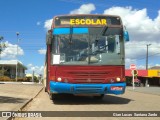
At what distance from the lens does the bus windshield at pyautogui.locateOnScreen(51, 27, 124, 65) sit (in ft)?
55.5

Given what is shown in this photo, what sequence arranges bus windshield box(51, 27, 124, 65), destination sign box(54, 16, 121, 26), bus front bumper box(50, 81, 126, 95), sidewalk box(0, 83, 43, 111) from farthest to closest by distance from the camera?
destination sign box(54, 16, 121, 26)
bus windshield box(51, 27, 124, 65)
bus front bumper box(50, 81, 126, 95)
sidewalk box(0, 83, 43, 111)

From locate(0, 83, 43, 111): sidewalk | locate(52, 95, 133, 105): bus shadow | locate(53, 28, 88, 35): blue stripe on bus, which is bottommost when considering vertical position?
locate(52, 95, 133, 105): bus shadow

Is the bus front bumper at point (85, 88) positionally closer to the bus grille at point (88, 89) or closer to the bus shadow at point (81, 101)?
the bus grille at point (88, 89)

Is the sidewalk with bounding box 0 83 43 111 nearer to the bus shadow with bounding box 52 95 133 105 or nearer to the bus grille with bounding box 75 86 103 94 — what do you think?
the bus shadow with bounding box 52 95 133 105

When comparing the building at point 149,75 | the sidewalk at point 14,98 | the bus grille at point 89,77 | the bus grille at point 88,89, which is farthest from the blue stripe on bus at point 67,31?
the building at point 149,75

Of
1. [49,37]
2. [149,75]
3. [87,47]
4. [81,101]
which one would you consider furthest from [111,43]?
[149,75]

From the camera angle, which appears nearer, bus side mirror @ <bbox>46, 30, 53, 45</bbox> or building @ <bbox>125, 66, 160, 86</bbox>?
bus side mirror @ <bbox>46, 30, 53, 45</bbox>

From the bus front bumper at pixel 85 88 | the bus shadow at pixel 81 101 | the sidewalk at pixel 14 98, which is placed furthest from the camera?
the bus shadow at pixel 81 101

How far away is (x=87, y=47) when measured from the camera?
1714cm

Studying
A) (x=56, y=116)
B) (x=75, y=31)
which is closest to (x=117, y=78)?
(x=75, y=31)

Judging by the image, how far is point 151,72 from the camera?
78.4 meters

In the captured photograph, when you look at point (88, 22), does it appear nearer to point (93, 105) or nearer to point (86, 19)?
point (86, 19)

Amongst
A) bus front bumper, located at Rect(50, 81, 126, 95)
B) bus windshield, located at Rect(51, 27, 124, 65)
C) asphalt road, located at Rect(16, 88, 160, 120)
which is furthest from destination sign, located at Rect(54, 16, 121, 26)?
asphalt road, located at Rect(16, 88, 160, 120)

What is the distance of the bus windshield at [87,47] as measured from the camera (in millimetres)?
16922
